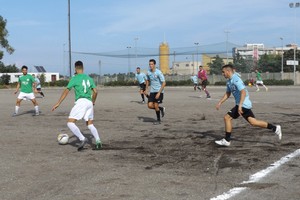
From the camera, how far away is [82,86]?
898cm

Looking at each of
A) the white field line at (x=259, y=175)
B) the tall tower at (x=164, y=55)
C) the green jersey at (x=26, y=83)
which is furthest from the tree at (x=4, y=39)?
the white field line at (x=259, y=175)

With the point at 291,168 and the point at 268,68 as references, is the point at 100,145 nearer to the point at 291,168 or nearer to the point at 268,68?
the point at 291,168

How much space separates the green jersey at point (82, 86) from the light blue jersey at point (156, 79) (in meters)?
4.65

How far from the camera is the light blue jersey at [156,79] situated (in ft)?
44.4

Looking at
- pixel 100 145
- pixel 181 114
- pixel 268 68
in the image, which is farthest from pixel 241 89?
pixel 268 68

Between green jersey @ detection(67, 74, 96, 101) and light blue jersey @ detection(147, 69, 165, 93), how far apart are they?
465 cm

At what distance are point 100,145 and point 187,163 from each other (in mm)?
2330

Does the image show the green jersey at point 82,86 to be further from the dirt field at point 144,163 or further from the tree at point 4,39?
the tree at point 4,39

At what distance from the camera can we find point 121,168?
283 inches

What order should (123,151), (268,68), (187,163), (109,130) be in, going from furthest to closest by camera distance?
(268,68), (109,130), (123,151), (187,163)

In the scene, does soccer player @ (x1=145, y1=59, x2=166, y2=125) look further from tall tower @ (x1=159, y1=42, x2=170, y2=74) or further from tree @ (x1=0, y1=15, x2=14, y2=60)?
tall tower @ (x1=159, y1=42, x2=170, y2=74)

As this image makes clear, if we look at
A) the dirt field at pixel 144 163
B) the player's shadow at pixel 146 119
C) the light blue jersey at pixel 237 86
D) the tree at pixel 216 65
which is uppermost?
the tree at pixel 216 65

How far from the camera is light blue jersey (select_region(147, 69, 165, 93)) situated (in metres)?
13.5

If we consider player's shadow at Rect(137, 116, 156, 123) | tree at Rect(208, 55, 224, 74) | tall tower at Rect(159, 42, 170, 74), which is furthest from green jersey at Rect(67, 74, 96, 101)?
tall tower at Rect(159, 42, 170, 74)
